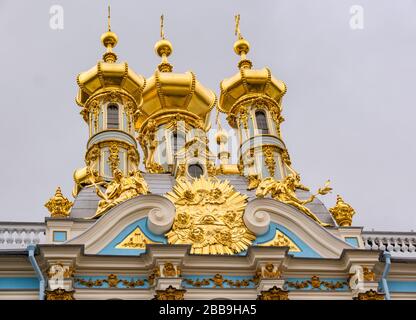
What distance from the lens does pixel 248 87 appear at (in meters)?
23.9

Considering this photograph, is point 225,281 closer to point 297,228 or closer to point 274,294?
point 274,294

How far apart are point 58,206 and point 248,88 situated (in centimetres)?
867

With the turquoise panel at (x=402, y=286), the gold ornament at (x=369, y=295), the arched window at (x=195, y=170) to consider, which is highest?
the arched window at (x=195, y=170)

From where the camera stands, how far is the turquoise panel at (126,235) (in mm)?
16203

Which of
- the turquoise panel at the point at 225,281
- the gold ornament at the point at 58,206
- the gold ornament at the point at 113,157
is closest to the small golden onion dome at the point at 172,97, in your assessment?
the gold ornament at the point at 113,157

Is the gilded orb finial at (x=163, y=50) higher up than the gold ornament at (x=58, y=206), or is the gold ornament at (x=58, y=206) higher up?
the gilded orb finial at (x=163, y=50)

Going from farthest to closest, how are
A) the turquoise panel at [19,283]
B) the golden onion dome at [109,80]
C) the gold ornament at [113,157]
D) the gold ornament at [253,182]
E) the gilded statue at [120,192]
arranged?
1. the golden onion dome at [109,80]
2. the gold ornament at [113,157]
3. the gold ornament at [253,182]
4. the gilded statue at [120,192]
5. the turquoise panel at [19,283]

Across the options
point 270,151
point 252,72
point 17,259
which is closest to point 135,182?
point 17,259

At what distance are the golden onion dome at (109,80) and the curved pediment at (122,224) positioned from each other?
7.10 m

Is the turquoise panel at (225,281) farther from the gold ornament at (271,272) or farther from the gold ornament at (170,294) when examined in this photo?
the gold ornament at (170,294)

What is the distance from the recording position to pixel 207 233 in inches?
656

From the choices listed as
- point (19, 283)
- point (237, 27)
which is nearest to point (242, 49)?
point (237, 27)

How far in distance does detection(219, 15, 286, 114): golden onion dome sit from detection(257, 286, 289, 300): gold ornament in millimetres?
8997

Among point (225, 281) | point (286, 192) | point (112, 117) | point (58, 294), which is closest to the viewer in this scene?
point (58, 294)
